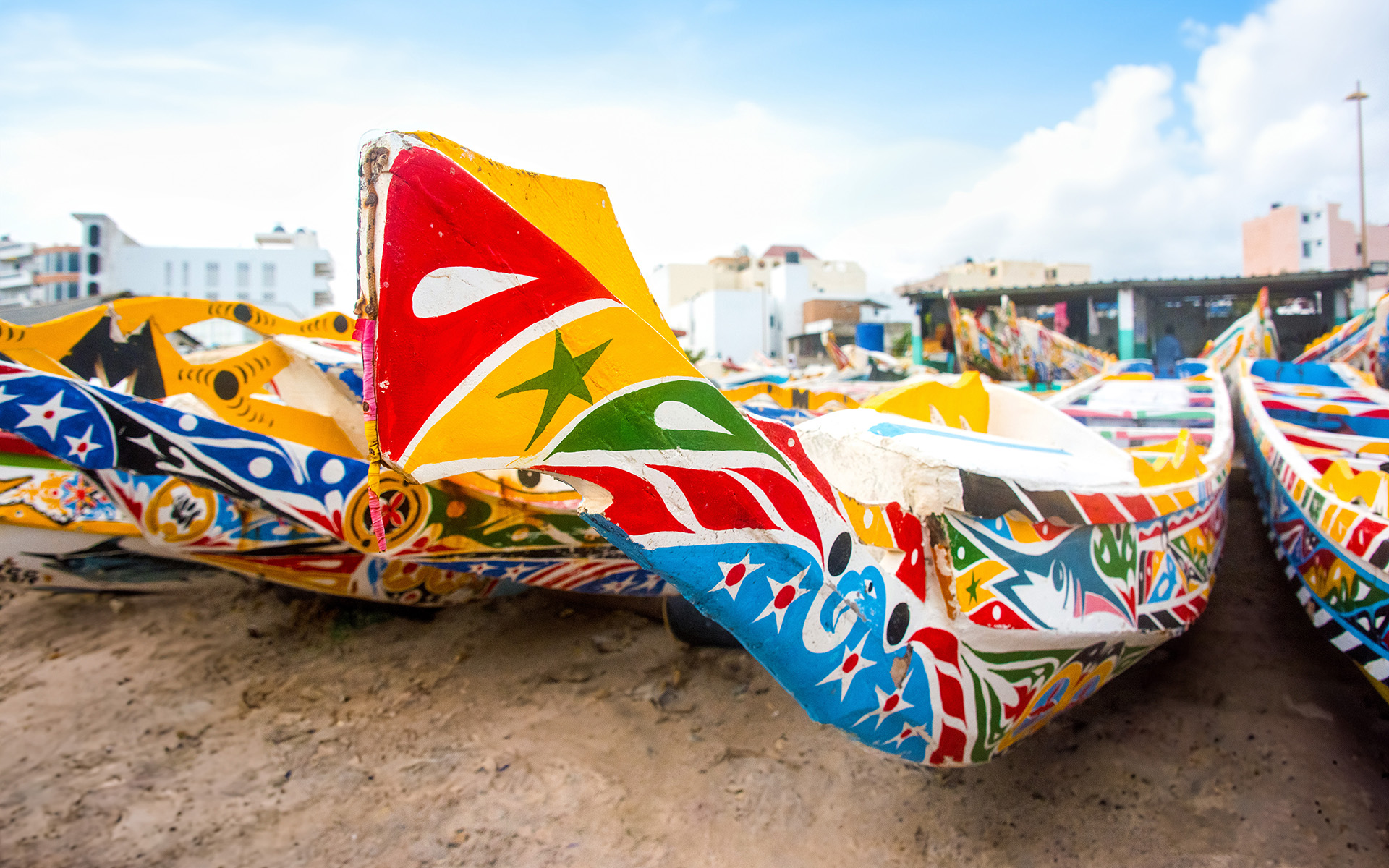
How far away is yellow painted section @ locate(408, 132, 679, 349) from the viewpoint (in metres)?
1.03

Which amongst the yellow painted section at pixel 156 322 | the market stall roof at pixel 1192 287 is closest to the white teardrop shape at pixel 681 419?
the yellow painted section at pixel 156 322

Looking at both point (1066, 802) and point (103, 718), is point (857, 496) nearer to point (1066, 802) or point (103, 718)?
point (1066, 802)

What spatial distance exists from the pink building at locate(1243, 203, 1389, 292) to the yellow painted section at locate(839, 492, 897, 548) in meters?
43.2

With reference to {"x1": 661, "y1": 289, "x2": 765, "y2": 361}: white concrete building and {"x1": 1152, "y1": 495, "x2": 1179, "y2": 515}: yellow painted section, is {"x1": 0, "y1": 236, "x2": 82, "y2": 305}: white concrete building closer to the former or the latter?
{"x1": 661, "y1": 289, "x2": 765, "y2": 361}: white concrete building

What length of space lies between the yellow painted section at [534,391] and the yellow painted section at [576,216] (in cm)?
6

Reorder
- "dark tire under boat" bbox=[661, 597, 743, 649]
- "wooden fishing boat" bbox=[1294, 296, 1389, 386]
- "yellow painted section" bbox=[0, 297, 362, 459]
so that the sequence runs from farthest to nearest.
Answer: "wooden fishing boat" bbox=[1294, 296, 1389, 386]
"yellow painted section" bbox=[0, 297, 362, 459]
"dark tire under boat" bbox=[661, 597, 743, 649]

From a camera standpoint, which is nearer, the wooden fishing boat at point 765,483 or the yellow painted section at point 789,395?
the wooden fishing boat at point 765,483

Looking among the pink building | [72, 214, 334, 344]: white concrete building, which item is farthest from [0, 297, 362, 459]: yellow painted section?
the pink building

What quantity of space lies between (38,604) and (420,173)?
4898 mm

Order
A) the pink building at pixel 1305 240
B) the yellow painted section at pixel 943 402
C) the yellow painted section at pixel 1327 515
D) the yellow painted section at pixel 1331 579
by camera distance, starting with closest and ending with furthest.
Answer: the yellow painted section at pixel 1331 579 < the yellow painted section at pixel 1327 515 < the yellow painted section at pixel 943 402 < the pink building at pixel 1305 240

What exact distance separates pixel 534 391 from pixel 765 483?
0.49 meters

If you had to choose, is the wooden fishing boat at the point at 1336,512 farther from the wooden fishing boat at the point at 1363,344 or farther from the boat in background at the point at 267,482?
the boat in background at the point at 267,482

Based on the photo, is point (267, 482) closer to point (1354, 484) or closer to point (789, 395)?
point (789, 395)

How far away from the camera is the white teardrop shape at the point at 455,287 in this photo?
0.99 meters
